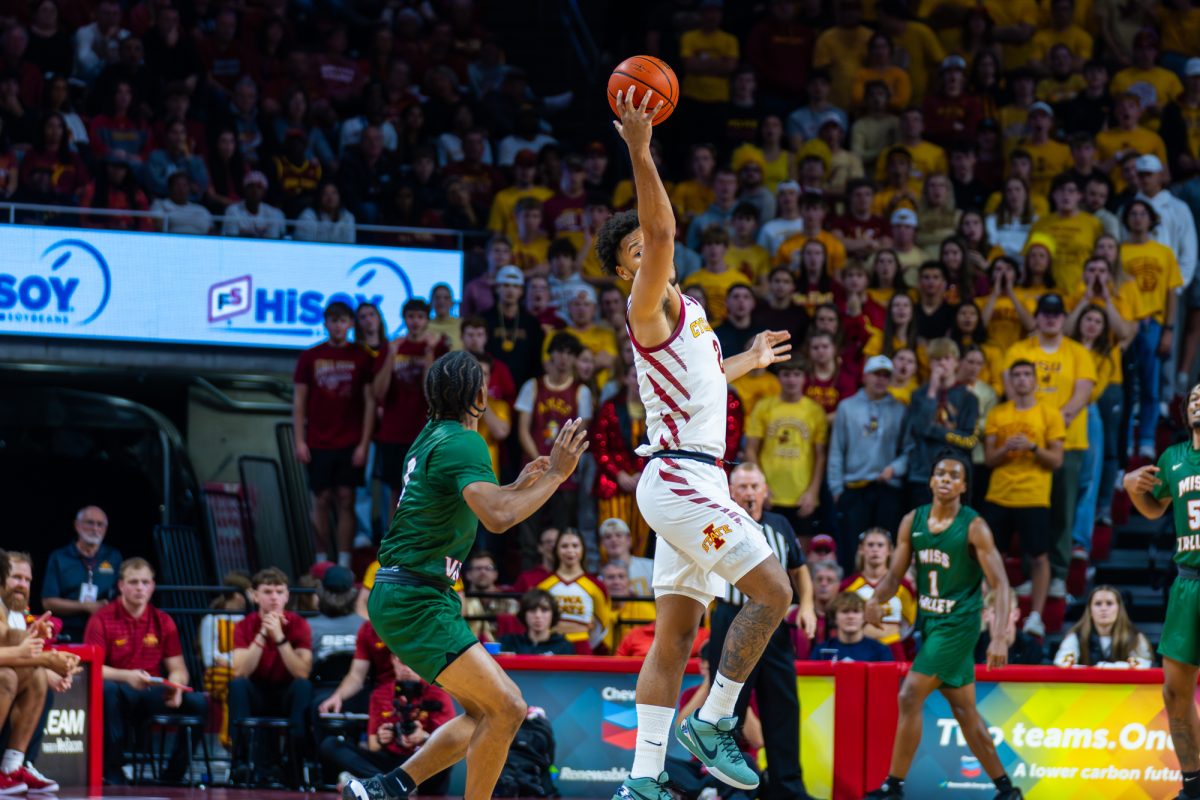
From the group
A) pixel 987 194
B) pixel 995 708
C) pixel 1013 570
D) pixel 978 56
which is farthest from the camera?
pixel 978 56

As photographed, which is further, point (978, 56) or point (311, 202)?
point (978, 56)

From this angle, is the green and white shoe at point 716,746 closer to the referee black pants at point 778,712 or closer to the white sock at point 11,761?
the referee black pants at point 778,712

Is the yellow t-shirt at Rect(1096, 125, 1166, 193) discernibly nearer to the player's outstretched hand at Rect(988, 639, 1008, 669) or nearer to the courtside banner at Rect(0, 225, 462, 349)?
the courtside banner at Rect(0, 225, 462, 349)

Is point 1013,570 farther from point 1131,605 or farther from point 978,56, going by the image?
Result: point 978,56

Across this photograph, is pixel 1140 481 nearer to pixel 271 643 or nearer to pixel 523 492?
pixel 523 492

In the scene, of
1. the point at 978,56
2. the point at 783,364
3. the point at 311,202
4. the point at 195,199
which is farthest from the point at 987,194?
the point at 195,199

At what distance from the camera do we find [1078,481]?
15406 millimetres

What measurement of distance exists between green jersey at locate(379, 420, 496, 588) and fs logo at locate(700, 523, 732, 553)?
97 cm

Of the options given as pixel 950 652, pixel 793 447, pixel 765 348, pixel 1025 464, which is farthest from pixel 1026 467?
pixel 765 348

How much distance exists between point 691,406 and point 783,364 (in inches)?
311

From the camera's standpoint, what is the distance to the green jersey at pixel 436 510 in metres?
7.57

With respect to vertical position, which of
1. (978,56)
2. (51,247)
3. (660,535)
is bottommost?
(660,535)

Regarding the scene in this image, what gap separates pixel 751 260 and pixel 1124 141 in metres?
4.49

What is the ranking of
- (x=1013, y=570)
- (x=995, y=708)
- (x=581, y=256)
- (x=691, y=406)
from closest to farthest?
(x=691, y=406) → (x=995, y=708) → (x=1013, y=570) → (x=581, y=256)
